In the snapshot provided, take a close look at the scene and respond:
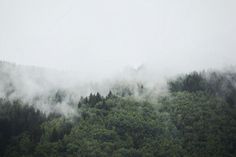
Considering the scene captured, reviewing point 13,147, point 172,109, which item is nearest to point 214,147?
point 172,109

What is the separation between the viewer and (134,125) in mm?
158375

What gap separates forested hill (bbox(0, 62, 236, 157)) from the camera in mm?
144125

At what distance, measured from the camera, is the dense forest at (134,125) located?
472ft

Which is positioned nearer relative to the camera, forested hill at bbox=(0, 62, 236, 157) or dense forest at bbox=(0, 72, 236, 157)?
dense forest at bbox=(0, 72, 236, 157)

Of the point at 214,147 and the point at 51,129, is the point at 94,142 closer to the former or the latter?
the point at 51,129

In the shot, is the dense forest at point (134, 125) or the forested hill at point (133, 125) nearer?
the dense forest at point (134, 125)

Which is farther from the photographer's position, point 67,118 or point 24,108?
point 24,108

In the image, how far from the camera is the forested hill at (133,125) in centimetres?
14412

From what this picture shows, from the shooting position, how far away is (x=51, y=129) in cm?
16262

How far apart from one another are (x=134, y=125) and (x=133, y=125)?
43 cm

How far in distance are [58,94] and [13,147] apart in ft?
163

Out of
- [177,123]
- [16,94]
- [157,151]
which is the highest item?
[16,94]

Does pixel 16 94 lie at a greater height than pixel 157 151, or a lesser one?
greater

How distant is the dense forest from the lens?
14400cm
